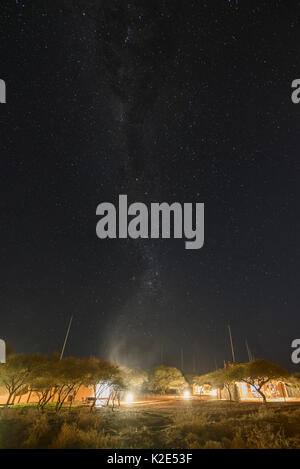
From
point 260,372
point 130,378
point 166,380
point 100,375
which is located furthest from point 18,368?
point 166,380

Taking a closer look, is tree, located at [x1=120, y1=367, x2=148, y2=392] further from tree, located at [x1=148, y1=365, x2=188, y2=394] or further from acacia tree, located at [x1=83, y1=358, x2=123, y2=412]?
tree, located at [x1=148, y1=365, x2=188, y2=394]

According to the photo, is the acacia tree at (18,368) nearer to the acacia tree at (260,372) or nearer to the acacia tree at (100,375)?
the acacia tree at (100,375)

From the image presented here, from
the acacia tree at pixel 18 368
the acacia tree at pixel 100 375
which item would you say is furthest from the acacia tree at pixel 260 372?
the acacia tree at pixel 18 368

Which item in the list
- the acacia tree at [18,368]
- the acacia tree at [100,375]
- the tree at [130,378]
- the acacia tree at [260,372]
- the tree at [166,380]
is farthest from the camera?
the tree at [166,380]

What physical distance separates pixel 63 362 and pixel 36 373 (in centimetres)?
392

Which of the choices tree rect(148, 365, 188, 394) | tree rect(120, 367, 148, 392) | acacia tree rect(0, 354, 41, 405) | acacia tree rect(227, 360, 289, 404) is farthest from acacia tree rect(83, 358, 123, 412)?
tree rect(148, 365, 188, 394)

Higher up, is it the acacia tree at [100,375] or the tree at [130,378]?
the acacia tree at [100,375]

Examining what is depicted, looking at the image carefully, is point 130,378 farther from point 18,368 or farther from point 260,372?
point 18,368

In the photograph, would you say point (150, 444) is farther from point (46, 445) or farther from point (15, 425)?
point (15, 425)

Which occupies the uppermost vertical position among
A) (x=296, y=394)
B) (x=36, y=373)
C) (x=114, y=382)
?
(x=36, y=373)

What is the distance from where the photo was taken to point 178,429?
16.5 metres

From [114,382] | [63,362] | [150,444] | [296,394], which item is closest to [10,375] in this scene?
[63,362]
